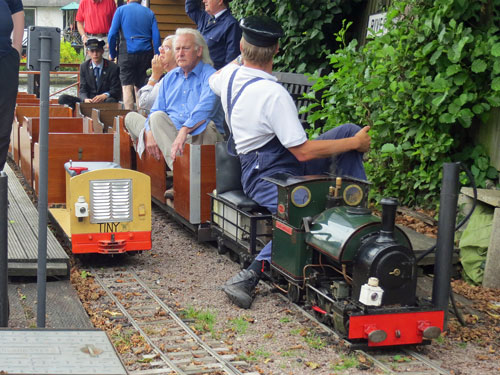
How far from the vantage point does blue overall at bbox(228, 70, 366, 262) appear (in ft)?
18.0

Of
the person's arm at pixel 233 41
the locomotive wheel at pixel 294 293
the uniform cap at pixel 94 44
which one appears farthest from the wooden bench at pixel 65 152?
the uniform cap at pixel 94 44

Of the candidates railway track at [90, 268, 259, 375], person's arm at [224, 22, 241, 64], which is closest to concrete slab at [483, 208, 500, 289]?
railway track at [90, 268, 259, 375]

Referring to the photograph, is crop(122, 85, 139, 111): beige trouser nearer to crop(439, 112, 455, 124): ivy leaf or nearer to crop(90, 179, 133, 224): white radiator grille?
crop(90, 179, 133, 224): white radiator grille

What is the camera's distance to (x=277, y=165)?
561cm

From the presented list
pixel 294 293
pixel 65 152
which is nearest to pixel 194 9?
pixel 65 152

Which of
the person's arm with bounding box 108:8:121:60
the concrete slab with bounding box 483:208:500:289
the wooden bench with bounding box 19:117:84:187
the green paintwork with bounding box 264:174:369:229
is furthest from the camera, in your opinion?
the person's arm with bounding box 108:8:121:60

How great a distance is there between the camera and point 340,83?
8.43 meters

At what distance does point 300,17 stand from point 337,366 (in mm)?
6597

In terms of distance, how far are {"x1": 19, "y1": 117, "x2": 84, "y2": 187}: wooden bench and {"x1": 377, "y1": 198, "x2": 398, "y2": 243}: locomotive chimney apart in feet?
16.2

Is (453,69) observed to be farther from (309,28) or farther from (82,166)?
(309,28)

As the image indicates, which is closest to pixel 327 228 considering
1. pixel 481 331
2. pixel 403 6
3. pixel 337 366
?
pixel 337 366

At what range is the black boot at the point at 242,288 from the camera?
5320 mm

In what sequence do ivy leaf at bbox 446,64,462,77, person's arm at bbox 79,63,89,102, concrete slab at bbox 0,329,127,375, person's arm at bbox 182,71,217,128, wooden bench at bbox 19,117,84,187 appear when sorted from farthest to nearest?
person's arm at bbox 79,63,89,102 → wooden bench at bbox 19,117,84,187 → person's arm at bbox 182,71,217,128 → ivy leaf at bbox 446,64,462,77 → concrete slab at bbox 0,329,127,375

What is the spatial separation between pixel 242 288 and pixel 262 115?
1.22 m
